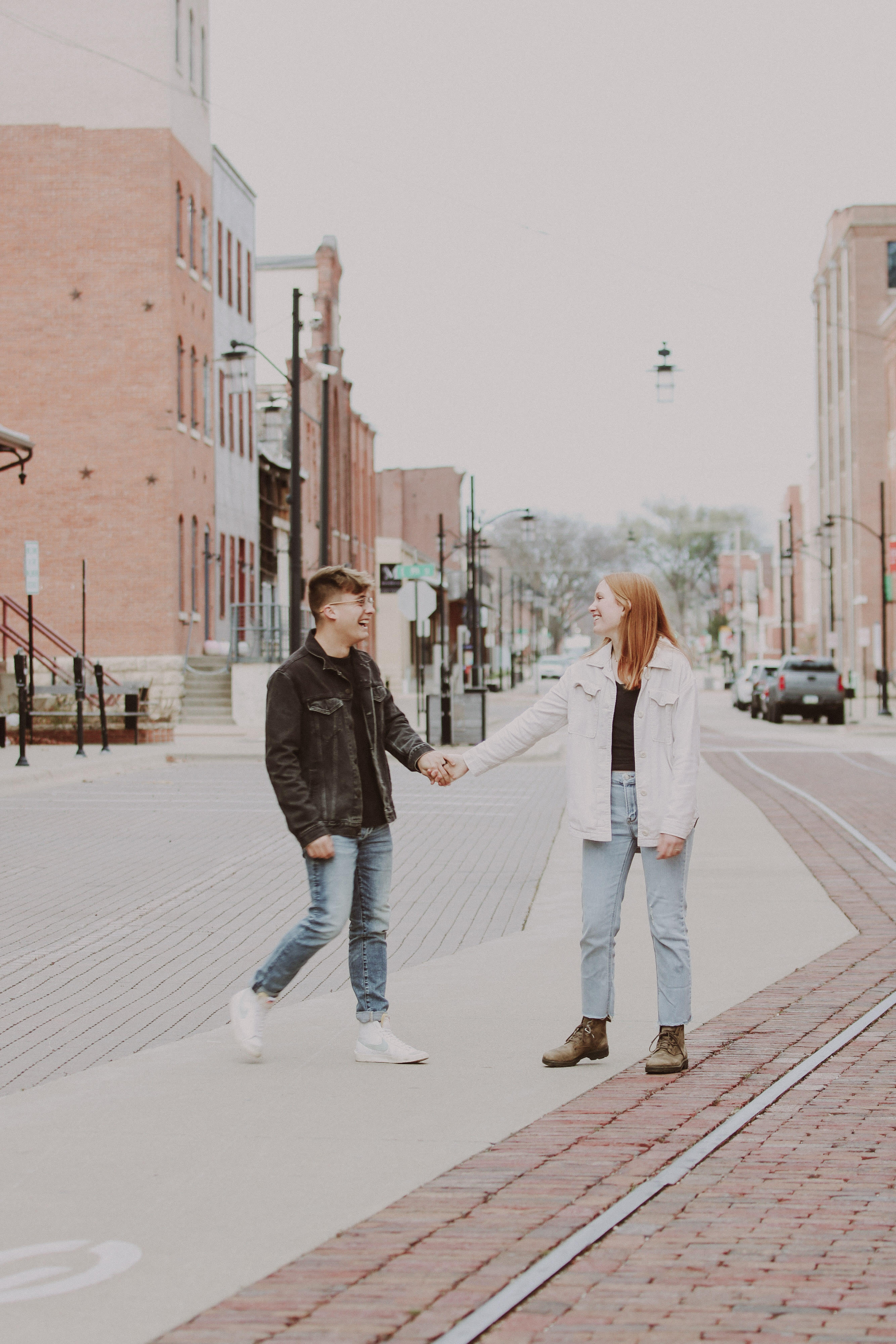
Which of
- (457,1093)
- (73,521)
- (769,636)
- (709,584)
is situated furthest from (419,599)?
(769,636)

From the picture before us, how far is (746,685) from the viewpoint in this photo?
59.3 m

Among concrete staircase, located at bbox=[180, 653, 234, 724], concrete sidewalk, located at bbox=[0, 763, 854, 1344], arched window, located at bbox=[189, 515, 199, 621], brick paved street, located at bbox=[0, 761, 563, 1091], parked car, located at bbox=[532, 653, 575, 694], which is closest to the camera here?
concrete sidewalk, located at bbox=[0, 763, 854, 1344]

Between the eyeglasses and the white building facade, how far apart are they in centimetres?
3505

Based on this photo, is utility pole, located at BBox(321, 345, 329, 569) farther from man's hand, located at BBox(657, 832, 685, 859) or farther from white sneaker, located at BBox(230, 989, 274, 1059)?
man's hand, located at BBox(657, 832, 685, 859)

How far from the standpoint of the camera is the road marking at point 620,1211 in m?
3.95

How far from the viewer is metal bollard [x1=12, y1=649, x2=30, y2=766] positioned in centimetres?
2291

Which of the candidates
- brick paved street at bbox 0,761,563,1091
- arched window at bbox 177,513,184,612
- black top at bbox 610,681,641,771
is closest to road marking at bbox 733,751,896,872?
brick paved street at bbox 0,761,563,1091

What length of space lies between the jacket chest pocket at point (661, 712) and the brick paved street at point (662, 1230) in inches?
50.4

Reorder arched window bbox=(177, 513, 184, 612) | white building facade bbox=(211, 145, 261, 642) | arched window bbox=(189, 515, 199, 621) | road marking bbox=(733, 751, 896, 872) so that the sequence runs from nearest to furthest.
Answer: road marking bbox=(733, 751, 896, 872)
arched window bbox=(177, 513, 184, 612)
arched window bbox=(189, 515, 199, 621)
white building facade bbox=(211, 145, 261, 642)

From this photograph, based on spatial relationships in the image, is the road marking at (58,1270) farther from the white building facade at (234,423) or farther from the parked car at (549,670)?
the parked car at (549,670)

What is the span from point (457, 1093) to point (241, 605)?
38219mm

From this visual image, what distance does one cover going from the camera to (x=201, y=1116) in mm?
5863

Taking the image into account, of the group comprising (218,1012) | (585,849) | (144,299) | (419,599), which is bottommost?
(218,1012)

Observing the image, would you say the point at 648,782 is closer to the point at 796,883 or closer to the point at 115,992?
the point at 115,992
